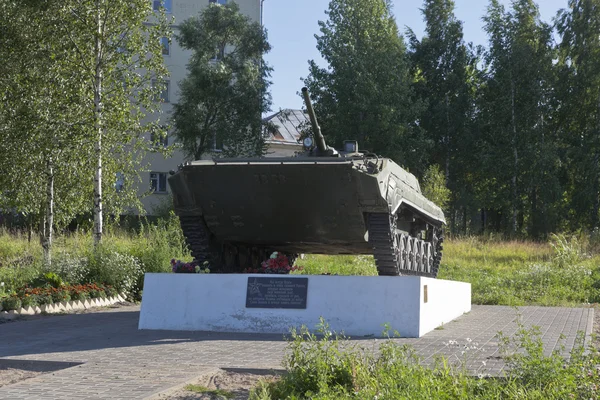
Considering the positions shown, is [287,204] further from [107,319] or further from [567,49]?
[567,49]

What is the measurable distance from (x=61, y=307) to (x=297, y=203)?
16.0 ft

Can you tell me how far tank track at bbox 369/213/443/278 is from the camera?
36.5 feet

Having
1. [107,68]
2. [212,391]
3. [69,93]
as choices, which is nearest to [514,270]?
[107,68]

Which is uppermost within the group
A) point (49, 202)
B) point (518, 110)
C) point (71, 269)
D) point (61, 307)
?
point (518, 110)

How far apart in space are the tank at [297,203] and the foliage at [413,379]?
4656 mm

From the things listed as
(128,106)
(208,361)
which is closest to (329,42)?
(128,106)

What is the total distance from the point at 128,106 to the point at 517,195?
77.8 ft

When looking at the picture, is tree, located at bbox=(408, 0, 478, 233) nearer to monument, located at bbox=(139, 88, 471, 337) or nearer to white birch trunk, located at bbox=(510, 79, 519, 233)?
white birch trunk, located at bbox=(510, 79, 519, 233)

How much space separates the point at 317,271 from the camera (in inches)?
719

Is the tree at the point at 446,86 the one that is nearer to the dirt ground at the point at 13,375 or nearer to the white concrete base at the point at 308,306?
the white concrete base at the point at 308,306

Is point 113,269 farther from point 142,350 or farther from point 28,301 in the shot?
point 142,350

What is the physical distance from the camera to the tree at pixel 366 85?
3675cm

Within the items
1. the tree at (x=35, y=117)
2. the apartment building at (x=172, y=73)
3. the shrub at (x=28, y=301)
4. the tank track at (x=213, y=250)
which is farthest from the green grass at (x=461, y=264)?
the apartment building at (x=172, y=73)

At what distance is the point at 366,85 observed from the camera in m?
36.4
